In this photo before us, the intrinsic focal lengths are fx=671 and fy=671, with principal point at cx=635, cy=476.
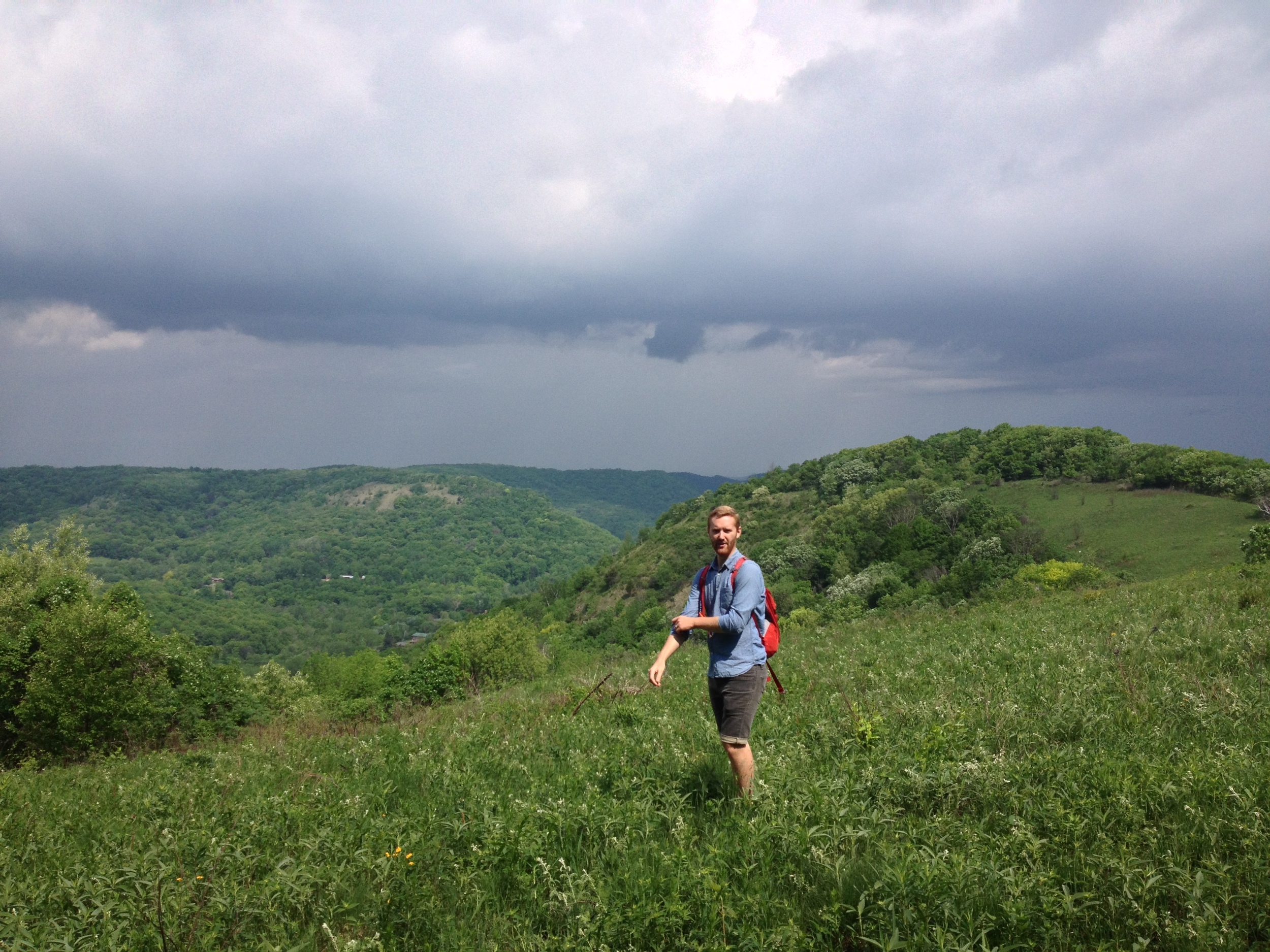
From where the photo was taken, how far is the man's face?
511cm

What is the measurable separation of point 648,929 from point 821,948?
89 cm

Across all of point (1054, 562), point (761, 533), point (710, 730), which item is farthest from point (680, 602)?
point (710, 730)

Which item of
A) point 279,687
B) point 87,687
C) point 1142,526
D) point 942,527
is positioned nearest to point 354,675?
point 279,687

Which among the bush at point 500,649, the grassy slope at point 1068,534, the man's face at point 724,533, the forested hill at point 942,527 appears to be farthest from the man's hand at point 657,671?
the bush at point 500,649

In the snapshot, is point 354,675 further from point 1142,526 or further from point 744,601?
point 1142,526

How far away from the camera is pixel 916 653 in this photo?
11.3 m

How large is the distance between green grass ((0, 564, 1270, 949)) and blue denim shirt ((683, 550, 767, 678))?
984 mm

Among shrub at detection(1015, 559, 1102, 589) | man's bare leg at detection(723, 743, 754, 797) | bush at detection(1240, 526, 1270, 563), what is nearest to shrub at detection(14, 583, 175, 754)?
man's bare leg at detection(723, 743, 754, 797)

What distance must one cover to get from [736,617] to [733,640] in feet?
0.91

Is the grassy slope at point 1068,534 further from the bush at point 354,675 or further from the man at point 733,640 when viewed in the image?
the bush at point 354,675

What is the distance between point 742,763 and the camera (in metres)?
5.13

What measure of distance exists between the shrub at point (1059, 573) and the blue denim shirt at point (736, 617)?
40.0 meters

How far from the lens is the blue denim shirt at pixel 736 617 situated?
4.97 m

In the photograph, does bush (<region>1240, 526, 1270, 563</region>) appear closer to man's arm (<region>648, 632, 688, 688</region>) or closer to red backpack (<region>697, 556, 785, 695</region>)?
red backpack (<region>697, 556, 785, 695</region>)
